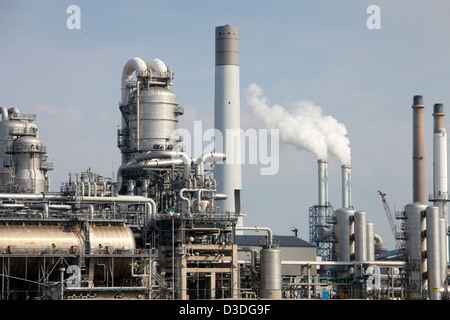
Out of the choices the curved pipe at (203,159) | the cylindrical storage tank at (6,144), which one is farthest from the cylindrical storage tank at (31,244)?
the cylindrical storage tank at (6,144)

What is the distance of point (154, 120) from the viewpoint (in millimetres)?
89688

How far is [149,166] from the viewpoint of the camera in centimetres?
8550

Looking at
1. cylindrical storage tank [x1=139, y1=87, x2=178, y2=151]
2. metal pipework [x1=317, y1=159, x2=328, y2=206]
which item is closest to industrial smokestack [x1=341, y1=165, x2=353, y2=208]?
metal pipework [x1=317, y1=159, x2=328, y2=206]

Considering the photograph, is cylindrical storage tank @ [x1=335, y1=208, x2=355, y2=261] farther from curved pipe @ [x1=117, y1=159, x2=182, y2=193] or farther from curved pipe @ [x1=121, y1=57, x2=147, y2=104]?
curved pipe @ [x1=121, y1=57, x2=147, y2=104]

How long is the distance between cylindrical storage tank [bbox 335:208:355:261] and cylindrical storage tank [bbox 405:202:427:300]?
18.9 feet

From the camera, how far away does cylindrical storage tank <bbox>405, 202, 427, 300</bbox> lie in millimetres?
87375

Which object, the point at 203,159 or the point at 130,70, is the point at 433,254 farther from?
the point at 130,70

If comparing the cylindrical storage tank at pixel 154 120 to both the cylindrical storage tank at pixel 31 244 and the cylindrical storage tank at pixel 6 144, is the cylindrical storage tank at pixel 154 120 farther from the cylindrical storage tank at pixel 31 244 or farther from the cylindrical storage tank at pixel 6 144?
the cylindrical storage tank at pixel 31 244

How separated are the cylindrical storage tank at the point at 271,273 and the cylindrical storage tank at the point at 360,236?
15.4 meters

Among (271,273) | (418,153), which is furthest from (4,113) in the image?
(418,153)

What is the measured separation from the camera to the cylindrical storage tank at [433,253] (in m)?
86.2
